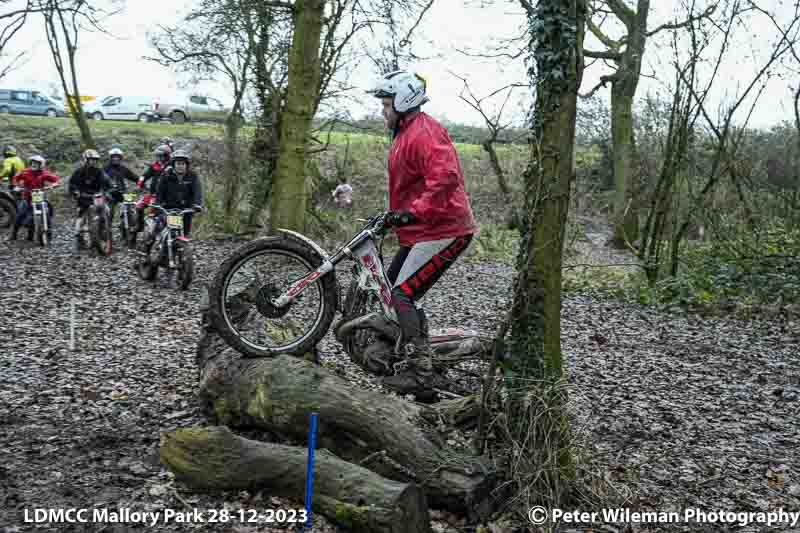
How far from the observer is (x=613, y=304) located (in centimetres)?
1231

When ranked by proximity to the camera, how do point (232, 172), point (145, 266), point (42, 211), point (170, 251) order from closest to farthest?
point (170, 251)
point (145, 266)
point (42, 211)
point (232, 172)

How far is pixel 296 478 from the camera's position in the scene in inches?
168

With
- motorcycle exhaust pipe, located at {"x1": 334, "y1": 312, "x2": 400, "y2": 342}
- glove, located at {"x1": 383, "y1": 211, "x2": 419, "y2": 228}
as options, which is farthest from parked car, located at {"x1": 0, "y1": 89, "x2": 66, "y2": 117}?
glove, located at {"x1": 383, "y1": 211, "x2": 419, "y2": 228}

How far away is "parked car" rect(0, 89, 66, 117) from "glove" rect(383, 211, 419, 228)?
1379 inches

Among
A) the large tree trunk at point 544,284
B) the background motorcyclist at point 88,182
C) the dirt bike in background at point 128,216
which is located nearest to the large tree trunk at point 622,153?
the dirt bike in background at point 128,216

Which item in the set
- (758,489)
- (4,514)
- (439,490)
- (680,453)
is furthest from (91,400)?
(758,489)

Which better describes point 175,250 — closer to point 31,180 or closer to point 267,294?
point 31,180

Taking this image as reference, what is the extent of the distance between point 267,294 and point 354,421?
1.24 meters

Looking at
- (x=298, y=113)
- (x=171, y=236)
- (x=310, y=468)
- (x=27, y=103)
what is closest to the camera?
(x=310, y=468)

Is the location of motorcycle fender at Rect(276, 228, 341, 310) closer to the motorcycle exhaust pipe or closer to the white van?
the motorcycle exhaust pipe

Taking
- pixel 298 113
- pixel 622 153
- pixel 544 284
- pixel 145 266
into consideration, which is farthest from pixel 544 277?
pixel 622 153

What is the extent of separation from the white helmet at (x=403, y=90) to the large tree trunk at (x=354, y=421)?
1887mm

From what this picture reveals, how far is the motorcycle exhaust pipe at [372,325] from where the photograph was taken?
5.35 metres

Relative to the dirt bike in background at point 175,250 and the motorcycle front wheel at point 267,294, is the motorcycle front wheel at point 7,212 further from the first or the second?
the motorcycle front wheel at point 267,294
